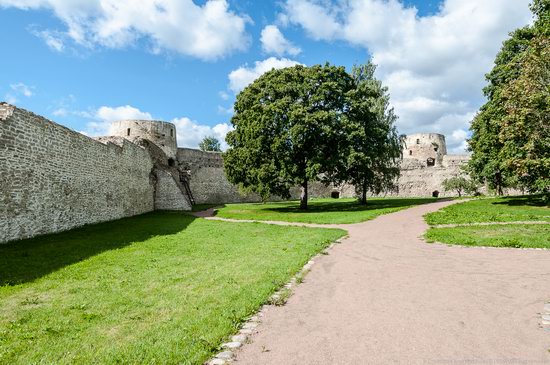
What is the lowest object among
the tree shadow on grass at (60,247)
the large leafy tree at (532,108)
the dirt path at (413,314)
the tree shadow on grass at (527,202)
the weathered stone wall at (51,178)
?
the dirt path at (413,314)

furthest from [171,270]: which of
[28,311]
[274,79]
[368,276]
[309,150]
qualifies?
[274,79]

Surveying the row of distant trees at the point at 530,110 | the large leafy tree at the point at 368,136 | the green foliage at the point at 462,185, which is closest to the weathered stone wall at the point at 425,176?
the green foliage at the point at 462,185

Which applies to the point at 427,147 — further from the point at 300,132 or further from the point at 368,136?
the point at 300,132

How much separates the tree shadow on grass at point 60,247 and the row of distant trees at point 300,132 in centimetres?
1002

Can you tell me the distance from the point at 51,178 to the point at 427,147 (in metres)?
58.6

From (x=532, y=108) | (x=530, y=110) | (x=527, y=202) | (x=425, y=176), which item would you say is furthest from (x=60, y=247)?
(x=425, y=176)

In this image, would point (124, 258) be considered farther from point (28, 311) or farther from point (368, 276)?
point (368, 276)

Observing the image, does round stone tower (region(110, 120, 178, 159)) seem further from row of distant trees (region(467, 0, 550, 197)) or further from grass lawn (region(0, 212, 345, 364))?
row of distant trees (region(467, 0, 550, 197))

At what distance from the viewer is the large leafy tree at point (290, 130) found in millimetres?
23734

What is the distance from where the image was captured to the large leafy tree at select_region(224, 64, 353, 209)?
77.9 feet

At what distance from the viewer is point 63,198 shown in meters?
14.3

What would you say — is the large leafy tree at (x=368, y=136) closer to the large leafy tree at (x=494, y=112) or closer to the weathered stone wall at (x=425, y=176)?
the large leafy tree at (x=494, y=112)

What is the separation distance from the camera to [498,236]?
12094mm

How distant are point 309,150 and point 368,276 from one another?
17.5 meters
